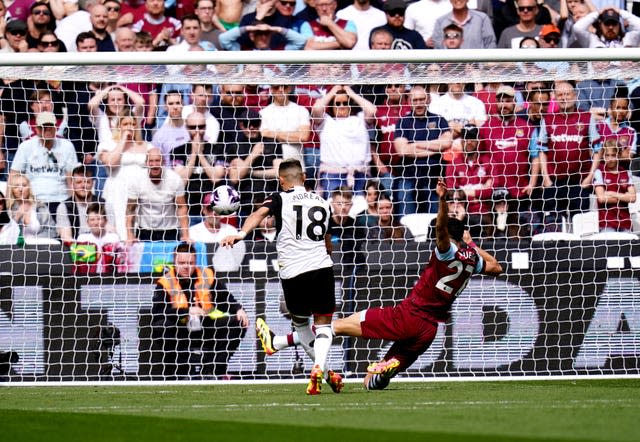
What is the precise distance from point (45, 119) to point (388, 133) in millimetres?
4110

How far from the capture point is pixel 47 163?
13477 millimetres

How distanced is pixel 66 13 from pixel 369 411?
10272mm

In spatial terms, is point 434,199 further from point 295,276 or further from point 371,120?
point 295,276

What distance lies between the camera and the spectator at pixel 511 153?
1359cm

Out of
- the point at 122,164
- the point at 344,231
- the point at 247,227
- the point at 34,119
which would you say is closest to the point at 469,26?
the point at 344,231

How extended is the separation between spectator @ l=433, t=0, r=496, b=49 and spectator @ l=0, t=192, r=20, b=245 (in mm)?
6421

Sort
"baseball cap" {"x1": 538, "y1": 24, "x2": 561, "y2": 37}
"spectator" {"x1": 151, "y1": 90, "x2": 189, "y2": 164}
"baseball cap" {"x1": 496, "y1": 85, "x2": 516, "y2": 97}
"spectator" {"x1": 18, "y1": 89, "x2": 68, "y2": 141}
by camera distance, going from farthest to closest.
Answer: "baseball cap" {"x1": 538, "y1": 24, "x2": 561, "y2": 37}
"baseball cap" {"x1": 496, "y1": 85, "x2": 516, "y2": 97}
"spectator" {"x1": 151, "y1": 90, "x2": 189, "y2": 164}
"spectator" {"x1": 18, "y1": 89, "x2": 68, "y2": 141}

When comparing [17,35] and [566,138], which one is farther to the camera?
[17,35]

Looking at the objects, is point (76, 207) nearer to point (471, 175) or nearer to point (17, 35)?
point (17, 35)

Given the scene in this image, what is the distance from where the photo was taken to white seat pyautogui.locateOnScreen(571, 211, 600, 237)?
43.3 feet

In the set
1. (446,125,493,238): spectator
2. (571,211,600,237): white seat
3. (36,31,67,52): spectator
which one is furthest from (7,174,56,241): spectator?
(571,211,600,237): white seat

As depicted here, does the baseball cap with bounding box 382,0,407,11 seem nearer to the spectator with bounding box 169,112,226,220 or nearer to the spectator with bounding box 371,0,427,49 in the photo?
the spectator with bounding box 371,0,427,49

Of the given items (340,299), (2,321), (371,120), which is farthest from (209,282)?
(371,120)

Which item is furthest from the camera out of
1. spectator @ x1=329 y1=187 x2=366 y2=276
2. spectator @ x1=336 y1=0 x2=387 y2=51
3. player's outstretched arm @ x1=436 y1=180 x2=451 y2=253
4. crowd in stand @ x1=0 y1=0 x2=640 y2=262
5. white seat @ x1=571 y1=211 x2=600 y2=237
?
spectator @ x1=336 y1=0 x2=387 y2=51
